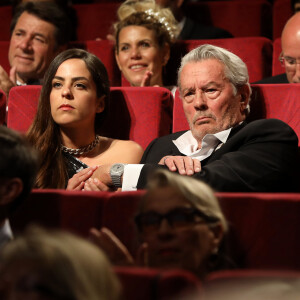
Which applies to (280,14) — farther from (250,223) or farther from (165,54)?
(250,223)

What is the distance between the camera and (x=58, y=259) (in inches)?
15.9

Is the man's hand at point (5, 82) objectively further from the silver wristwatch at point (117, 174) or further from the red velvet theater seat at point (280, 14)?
the red velvet theater seat at point (280, 14)

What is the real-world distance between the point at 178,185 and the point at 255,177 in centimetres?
21

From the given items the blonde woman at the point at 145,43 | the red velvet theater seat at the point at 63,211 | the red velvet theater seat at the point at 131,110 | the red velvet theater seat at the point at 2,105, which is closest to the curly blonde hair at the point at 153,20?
the blonde woman at the point at 145,43

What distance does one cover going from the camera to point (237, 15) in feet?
4.53

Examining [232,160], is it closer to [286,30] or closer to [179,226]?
[179,226]

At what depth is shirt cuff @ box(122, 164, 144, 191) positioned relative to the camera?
0.82 metres

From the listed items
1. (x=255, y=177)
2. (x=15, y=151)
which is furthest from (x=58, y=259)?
(x=255, y=177)

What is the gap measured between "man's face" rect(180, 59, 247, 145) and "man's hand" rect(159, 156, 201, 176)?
9 cm

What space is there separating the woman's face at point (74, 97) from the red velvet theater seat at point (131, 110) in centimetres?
4

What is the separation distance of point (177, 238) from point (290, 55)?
63 cm

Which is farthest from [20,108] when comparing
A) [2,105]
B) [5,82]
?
[5,82]

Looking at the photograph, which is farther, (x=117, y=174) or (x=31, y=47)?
(x=31, y=47)

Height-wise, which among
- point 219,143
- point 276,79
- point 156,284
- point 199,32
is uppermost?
point 199,32
